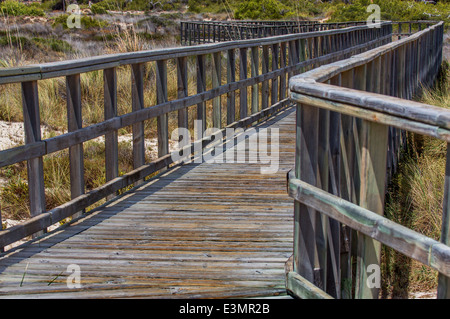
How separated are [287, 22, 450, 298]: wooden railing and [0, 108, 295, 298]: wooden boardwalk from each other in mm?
325

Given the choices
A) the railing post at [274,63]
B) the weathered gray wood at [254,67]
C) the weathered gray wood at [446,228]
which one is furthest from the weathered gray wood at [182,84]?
the weathered gray wood at [446,228]

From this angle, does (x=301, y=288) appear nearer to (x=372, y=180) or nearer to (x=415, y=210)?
(x=372, y=180)

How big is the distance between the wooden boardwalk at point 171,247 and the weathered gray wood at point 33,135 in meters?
0.27

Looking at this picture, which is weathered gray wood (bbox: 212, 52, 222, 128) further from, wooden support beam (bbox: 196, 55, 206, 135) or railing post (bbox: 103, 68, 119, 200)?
railing post (bbox: 103, 68, 119, 200)

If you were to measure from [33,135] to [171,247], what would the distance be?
114 cm

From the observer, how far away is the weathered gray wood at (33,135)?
14.0 feet

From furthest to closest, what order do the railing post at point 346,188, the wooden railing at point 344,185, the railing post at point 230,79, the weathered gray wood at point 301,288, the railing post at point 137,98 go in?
the railing post at point 230,79 → the railing post at point 137,98 → the railing post at point 346,188 → the weathered gray wood at point 301,288 → the wooden railing at point 344,185

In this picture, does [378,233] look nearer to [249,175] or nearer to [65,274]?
[65,274]

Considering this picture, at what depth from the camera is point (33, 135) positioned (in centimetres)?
432

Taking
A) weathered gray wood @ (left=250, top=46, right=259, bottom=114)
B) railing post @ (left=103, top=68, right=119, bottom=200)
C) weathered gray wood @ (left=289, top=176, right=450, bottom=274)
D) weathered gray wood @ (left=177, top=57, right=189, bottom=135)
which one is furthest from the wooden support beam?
weathered gray wood @ (left=289, top=176, right=450, bottom=274)

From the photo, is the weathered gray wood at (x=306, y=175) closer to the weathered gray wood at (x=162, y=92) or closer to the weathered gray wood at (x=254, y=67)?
the weathered gray wood at (x=162, y=92)

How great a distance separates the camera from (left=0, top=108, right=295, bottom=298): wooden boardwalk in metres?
3.57

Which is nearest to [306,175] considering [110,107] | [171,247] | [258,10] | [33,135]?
[171,247]

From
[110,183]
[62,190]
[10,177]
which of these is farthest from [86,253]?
[10,177]
